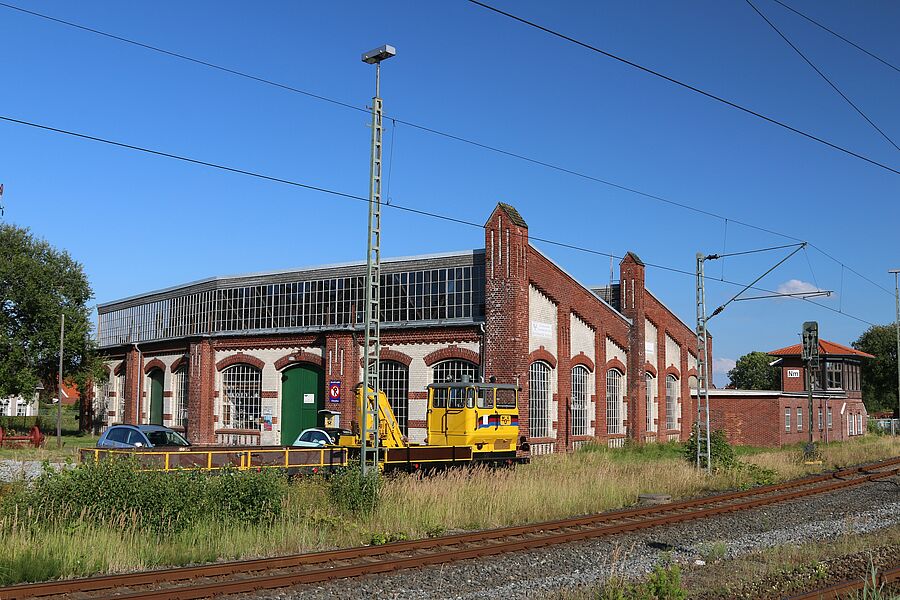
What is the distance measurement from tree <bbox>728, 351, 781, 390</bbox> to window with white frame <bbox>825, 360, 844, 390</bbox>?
4927 centimetres

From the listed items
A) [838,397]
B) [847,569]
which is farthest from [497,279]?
[838,397]

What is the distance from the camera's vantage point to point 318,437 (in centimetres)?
2516

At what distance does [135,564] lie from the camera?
11625mm

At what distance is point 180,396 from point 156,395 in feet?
9.01

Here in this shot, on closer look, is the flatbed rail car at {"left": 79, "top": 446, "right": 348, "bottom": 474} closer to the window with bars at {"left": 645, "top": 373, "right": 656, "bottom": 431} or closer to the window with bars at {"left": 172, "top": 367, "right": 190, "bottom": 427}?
the window with bars at {"left": 172, "top": 367, "right": 190, "bottom": 427}

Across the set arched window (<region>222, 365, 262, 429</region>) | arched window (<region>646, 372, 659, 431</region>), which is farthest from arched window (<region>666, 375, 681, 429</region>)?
arched window (<region>222, 365, 262, 429</region>)

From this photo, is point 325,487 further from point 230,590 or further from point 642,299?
point 642,299

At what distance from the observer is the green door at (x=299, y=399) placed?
33750 mm

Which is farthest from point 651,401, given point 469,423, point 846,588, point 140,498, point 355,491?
point 140,498

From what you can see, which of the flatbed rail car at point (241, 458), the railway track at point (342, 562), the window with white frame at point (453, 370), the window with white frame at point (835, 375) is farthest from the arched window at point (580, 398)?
the window with white frame at point (835, 375)

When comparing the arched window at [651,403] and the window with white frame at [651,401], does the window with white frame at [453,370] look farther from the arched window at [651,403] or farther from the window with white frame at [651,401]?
the arched window at [651,403]

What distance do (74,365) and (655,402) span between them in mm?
32119

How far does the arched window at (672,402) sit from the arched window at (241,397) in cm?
2076

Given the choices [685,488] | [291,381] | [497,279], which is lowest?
[685,488]
